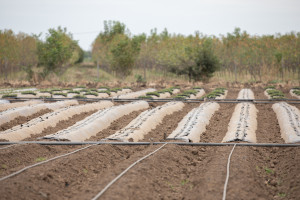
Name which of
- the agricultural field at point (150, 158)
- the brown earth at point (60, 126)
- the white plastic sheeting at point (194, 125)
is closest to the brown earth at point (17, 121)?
the agricultural field at point (150, 158)

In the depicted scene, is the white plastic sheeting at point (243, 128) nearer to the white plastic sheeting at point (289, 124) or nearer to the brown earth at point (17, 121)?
the white plastic sheeting at point (289, 124)

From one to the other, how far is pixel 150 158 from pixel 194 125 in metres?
3.51

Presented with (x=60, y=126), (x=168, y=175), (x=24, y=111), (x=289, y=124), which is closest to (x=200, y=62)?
(x=24, y=111)

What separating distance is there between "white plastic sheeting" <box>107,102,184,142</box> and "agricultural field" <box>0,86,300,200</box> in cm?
3

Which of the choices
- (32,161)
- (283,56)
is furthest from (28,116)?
(283,56)

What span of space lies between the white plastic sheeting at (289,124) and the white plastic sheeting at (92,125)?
512 centimetres

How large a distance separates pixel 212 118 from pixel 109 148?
17.7ft

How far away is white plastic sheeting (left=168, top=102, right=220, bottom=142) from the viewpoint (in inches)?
323

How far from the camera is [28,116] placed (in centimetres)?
1133

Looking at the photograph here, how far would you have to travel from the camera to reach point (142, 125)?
9500 mm

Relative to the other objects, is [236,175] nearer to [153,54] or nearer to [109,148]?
[109,148]

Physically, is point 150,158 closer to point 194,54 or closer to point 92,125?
point 92,125

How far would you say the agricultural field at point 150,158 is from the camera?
488cm

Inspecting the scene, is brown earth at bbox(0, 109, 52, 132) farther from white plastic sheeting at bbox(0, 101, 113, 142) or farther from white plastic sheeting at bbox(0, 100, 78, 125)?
white plastic sheeting at bbox(0, 101, 113, 142)
